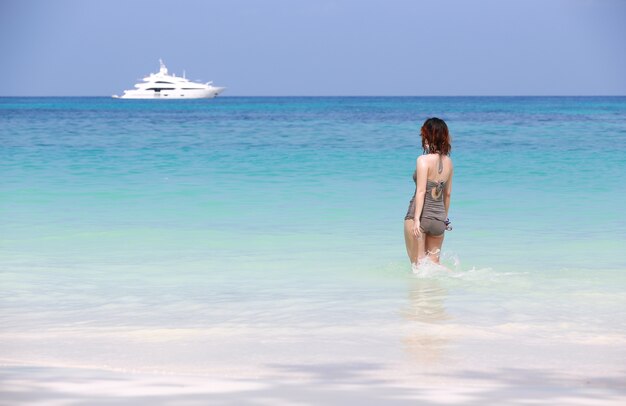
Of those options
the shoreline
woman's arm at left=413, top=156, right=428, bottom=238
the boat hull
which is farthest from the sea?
the boat hull

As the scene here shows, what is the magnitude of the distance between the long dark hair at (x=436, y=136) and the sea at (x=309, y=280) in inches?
36.6

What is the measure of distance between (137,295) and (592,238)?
503 cm

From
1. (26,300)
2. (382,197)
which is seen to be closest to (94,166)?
(382,197)

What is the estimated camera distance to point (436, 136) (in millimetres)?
7297

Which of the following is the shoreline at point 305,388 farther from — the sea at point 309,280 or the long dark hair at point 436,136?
the long dark hair at point 436,136

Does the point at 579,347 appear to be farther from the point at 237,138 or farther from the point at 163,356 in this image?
the point at 237,138

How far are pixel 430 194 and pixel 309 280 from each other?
1100mm

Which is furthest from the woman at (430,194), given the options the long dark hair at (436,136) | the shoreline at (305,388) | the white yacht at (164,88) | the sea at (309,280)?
the white yacht at (164,88)

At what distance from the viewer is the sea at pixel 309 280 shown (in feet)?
16.5

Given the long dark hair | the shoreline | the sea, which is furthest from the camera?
the long dark hair

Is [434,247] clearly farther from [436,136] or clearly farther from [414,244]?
[436,136]

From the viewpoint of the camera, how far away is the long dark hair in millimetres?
7258

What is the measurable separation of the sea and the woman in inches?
9.5

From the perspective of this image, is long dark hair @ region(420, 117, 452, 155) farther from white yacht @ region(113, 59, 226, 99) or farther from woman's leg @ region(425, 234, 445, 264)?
white yacht @ region(113, 59, 226, 99)
